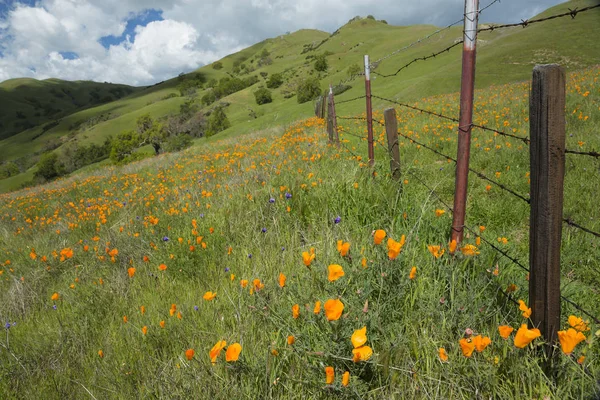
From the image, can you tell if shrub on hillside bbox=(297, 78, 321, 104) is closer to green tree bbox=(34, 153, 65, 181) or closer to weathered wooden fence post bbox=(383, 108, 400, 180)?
weathered wooden fence post bbox=(383, 108, 400, 180)

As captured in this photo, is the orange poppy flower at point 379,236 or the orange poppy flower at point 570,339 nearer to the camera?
the orange poppy flower at point 570,339

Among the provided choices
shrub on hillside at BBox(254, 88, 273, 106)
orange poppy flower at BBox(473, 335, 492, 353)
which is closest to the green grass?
orange poppy flower at BBox(473, 335, 492, 353)

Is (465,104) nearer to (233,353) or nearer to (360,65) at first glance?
(233,353)

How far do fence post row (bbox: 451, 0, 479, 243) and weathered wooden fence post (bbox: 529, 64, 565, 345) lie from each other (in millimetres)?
653

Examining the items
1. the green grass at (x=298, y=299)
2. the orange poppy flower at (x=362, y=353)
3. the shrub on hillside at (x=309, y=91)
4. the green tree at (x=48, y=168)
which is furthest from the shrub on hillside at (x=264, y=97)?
the orange poppy flower at (x=362, y=353)

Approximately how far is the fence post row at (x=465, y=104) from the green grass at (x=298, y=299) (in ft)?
0.93

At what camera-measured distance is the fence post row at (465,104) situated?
2.12m

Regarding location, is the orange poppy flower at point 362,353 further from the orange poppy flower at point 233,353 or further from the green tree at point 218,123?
the green tree at point 218,123

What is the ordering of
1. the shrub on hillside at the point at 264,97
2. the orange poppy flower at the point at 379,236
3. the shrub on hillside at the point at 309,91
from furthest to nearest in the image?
the shrub on hillside at the point at 264,97 < the shrub on hillside at the point at 309,91 < the orange poppy flower at the point at 379,236

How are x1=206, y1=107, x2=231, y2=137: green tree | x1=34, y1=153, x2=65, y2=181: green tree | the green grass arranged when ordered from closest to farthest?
the green grass, x1=206, y1=107, x2=231, y2=137: green tree, x1=34, y1=153, x2=65, y2=181: green tree

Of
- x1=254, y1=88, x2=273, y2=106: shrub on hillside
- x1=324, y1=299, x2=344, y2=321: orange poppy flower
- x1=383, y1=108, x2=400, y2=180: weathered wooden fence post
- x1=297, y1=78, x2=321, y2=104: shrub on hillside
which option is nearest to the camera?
x1=324, y1=299, x2=344, y2=321: orange poppy flower

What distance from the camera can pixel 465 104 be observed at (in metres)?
2.23

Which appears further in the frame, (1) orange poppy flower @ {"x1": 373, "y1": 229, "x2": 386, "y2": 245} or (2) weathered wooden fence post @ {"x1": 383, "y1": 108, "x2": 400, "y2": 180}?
(2) weathered wooden fence post @ {"x1": 383, "y1": 108, "x2": 400, "y2": 180}

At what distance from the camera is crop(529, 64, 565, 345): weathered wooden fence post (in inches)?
56.1
